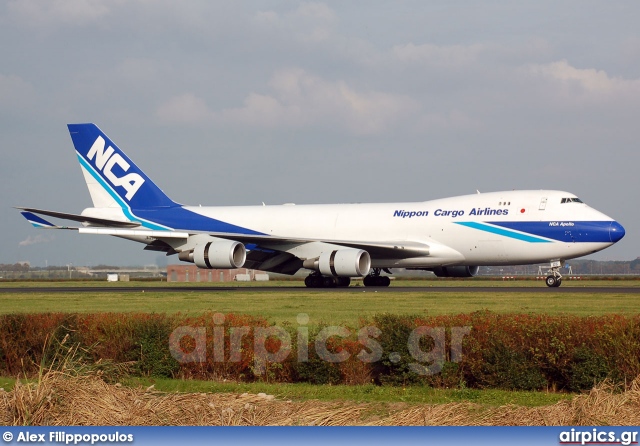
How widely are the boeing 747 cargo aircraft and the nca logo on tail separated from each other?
0.06m

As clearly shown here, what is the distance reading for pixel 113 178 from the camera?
51.4 meters

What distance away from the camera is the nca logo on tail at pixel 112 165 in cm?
5128

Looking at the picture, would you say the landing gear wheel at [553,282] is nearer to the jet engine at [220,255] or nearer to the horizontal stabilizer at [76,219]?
the jet engine at [220,255]

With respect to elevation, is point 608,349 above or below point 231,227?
below

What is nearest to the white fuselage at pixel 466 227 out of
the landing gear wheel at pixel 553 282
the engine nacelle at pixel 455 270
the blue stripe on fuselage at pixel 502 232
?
the blue stripe on fuselage at pixel 502 232

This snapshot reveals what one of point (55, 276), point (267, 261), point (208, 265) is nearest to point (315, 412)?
point (208, 265)

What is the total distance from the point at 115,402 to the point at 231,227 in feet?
127

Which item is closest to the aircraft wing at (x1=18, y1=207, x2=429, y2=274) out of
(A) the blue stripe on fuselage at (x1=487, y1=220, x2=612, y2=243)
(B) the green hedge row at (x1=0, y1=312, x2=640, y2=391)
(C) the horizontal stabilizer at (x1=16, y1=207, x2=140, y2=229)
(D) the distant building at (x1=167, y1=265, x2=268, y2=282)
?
(C) the horizontal stabilizer at (x1=16, y1=207, x2=140, y2=229)

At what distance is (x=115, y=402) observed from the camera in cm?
1029

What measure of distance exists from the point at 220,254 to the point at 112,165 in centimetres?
1334

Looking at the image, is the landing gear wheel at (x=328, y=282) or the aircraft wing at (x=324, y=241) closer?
the aircraft wing at (x=324, y=241)

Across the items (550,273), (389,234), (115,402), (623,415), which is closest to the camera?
(623,415)

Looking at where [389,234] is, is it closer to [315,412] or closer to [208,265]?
[208,265]

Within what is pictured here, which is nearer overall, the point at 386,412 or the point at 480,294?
the point at 386,412
